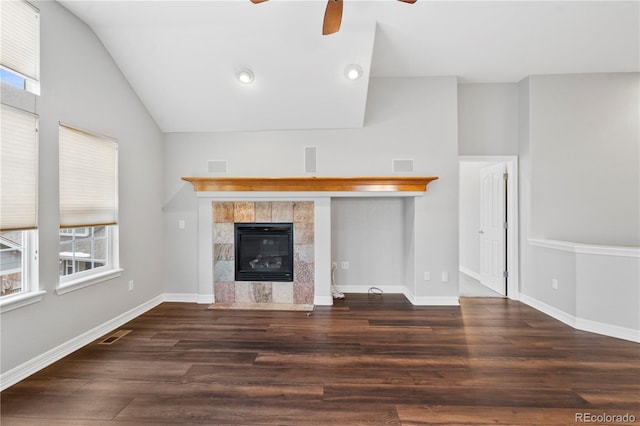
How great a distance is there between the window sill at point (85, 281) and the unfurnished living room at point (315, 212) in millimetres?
17

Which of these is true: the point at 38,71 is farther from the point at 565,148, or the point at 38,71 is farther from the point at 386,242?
the point at 565,148

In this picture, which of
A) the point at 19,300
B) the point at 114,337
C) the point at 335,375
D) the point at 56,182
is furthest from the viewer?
the point at 114,337

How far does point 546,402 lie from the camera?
2.06 m

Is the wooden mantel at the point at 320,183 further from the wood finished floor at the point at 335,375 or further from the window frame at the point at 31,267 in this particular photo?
the window frame at the point at 31,267

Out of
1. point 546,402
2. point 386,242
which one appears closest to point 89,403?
point 546,402

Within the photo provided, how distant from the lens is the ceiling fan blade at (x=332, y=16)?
87.2 inches

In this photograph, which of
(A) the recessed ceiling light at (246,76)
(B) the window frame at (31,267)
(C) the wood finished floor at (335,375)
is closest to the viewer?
(C) the wood finished floor at (335,375)

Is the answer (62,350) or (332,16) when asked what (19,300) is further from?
(332,16)

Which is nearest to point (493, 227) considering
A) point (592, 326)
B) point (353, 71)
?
point (592, 326)

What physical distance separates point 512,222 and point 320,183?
2930 mm

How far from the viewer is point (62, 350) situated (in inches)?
105

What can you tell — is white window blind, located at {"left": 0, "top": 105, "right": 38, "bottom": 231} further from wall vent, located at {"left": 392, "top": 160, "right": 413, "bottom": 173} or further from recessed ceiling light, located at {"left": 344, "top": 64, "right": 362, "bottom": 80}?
wall vent, located at {"left": 392, "top": 160, "right": 413, "bottom": 173}

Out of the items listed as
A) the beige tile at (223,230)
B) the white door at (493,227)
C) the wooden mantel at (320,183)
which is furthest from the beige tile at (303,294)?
the white door at (493,227)

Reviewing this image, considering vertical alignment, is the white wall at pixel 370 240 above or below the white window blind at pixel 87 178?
below
